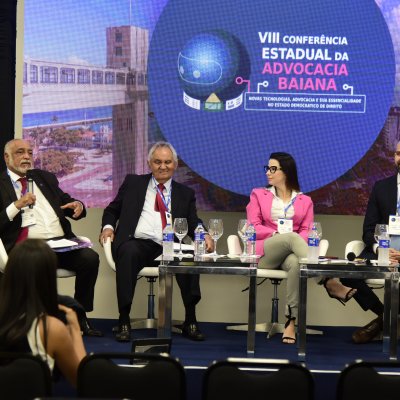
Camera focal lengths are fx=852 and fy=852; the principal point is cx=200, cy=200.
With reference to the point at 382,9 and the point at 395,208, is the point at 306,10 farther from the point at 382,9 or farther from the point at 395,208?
the point at 395,208

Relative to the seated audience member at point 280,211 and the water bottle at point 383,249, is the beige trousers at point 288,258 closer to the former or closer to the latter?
the seated audience member at point 280,211

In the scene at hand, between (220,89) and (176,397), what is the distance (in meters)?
3.92

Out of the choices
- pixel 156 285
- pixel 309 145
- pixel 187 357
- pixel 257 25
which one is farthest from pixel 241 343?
pixel 257 25

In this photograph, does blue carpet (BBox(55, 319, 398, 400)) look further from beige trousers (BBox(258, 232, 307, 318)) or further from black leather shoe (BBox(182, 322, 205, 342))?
beige trousers (BBox(258, 232, 307, 318))

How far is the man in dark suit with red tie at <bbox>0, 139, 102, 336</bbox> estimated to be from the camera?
590 centimetres

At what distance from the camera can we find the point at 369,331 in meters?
5.88

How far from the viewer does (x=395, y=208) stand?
6.07 m

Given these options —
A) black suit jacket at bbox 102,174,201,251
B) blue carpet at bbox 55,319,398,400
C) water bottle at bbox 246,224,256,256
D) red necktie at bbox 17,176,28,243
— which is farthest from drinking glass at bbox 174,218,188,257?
red necktie at bbox 17,176,28,243

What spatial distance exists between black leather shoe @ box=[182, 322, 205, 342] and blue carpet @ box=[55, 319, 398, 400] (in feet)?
0.16

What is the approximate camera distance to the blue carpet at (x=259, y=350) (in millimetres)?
4691

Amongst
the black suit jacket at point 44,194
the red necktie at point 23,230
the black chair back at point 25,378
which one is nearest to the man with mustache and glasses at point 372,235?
the black suit jacket at point 44,194

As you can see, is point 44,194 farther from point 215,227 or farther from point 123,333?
point 215,227

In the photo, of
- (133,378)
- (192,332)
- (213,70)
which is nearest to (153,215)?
(192,332)

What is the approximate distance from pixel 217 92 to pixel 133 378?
152 inches
